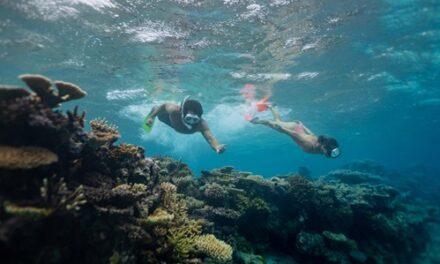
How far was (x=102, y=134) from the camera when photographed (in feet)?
18.6

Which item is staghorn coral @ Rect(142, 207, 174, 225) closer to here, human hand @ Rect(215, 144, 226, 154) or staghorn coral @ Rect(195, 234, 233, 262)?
staghorn coral @ Rect(195, 234, 233, 262)

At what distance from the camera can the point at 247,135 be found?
2124 inches

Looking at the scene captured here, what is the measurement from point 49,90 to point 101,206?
6.42 ft

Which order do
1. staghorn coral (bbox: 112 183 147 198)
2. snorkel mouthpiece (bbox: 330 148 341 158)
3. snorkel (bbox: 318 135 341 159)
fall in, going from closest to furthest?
staghorn coral (bbox: 112 183 147 198), snorkel mouthpiece (bbox: 330 148 341 158), snorkel (bbox: 318 135 341 159)

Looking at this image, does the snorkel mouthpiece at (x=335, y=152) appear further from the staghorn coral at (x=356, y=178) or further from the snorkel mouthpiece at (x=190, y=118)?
the staghorn coral at (x=356, y=178)

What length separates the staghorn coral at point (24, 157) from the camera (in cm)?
387

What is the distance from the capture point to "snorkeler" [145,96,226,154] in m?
9.63

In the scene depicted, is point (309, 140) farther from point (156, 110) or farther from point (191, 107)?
point (156, 110)

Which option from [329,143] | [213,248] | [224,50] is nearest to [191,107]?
[213,248]

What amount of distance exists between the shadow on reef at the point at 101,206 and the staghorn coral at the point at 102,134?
0.02m

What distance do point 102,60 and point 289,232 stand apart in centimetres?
1648

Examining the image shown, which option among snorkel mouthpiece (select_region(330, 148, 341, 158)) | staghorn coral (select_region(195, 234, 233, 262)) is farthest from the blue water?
staghorn coral (select_region(195, 234, 233, 262))

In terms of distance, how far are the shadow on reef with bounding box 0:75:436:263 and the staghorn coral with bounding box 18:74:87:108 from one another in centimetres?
1

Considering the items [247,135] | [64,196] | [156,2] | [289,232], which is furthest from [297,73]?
[247,135]
